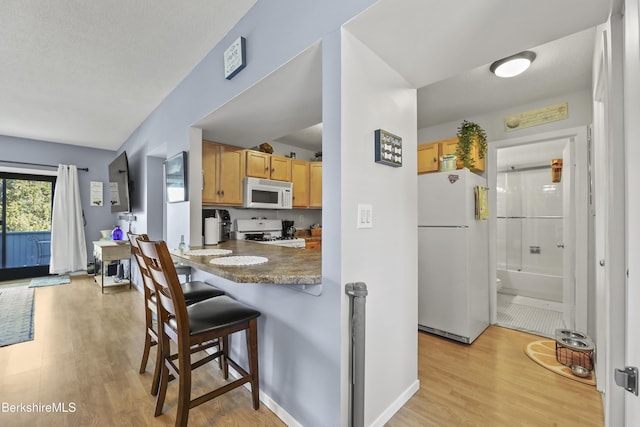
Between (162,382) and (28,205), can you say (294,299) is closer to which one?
→ (162,382)

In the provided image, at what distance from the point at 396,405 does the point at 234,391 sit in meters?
1.08

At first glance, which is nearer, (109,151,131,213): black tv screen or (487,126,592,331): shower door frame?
(487,126,592,331): shower door frame

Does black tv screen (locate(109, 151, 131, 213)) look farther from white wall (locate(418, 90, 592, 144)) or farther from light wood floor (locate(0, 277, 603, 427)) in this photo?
white wall (locate(418, 90, 592, 144))

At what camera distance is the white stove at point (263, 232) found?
13.0 ft

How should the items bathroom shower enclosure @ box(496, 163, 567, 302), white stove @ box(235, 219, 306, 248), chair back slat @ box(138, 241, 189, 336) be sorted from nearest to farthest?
chair back slat @ box(138, 241, 189, 336) < white stove @ box(235, 219, 306, 248) < bathroom shower enclosure @ box(496, 163, 567, 302)

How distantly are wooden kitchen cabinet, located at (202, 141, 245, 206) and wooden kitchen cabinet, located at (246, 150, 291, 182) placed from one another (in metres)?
0.14

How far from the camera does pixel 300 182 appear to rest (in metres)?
4.61

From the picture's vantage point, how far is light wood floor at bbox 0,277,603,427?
64.0 inches

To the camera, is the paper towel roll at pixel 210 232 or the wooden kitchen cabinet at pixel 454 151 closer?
the paper towel roll at pixel 210 232

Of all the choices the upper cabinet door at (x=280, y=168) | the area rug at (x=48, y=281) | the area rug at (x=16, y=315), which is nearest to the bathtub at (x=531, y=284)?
the upper cabinet door at (x=280, y=168)

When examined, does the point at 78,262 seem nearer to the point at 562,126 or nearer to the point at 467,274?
the point at 467,274

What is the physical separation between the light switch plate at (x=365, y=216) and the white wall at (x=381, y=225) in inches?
1.1

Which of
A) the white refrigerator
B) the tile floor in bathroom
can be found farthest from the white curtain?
the tile floor in bathroom

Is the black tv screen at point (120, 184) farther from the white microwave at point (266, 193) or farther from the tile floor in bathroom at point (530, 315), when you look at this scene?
the tile floor in bathroom at point (530, 315)
